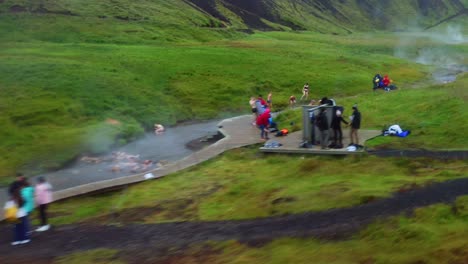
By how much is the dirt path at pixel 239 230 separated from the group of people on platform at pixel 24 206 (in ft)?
1.93

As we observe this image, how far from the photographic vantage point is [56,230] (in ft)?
64.0

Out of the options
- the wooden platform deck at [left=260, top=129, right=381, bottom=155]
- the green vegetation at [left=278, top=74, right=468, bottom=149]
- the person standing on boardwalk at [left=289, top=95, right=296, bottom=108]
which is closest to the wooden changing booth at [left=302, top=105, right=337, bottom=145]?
the wooden platform deck at [left=260, top=129, right=381, bottom=155]

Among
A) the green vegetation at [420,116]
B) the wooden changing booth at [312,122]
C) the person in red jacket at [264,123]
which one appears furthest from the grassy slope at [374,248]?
the person in red jacket at [264,123]

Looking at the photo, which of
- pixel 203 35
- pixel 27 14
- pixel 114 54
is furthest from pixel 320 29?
pixel 114 54

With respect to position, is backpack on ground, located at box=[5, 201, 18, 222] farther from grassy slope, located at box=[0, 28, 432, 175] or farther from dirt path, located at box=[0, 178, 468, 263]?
grassy slope, located at box=[0, 28, 432, 175]

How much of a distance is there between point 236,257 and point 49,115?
29816mm

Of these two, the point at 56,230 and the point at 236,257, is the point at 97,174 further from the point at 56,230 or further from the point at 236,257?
the point at 236,257

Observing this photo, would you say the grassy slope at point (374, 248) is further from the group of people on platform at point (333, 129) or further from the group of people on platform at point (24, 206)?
the group of people on platform at point (333, 129)

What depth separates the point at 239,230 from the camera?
1617 centimetres

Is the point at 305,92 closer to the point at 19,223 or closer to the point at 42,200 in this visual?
the point at 42,200

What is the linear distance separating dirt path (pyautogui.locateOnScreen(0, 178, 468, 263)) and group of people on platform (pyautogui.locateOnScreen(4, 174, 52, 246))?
0.59 m

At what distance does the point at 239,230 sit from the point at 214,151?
14.8 m

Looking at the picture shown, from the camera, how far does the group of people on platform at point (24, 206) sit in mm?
18609

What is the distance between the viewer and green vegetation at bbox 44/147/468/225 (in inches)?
691
